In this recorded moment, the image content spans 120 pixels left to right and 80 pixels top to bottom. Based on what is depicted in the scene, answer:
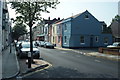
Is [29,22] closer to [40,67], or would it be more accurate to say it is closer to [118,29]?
[40,67]

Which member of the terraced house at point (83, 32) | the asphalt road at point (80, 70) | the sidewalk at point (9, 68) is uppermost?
the terraced house at point (83, 32)

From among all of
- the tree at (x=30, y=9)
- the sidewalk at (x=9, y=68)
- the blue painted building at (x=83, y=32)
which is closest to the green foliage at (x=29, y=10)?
the tree at (x=30, y=9)

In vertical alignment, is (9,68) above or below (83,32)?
below

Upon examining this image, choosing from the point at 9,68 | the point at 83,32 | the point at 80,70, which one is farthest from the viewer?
the point at 83,32

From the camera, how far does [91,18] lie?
123 feet

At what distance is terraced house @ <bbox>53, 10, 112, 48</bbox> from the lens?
1412 inches

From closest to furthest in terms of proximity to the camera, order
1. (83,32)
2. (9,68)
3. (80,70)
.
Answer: (80,70)
(9,68)
(83,32)

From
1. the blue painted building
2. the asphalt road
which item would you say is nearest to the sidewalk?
the asphalt road

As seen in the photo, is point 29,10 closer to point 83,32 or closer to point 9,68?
point 9,68

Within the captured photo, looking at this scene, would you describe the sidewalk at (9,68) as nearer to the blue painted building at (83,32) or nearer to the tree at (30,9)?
the tree at (30,9)

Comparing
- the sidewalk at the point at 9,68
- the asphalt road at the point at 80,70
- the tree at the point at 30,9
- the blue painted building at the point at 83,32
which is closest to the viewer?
the sidewalk at the point at 9,68

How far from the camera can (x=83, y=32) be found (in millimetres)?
36906

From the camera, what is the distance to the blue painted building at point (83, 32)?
118 feet

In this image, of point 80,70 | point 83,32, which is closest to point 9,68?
point 80,70
